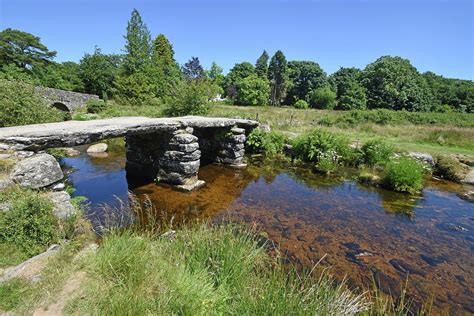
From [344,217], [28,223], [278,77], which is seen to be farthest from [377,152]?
[278,77]

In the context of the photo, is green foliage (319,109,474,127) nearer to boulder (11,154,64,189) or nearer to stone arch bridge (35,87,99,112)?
boulder (11,154,64,189)

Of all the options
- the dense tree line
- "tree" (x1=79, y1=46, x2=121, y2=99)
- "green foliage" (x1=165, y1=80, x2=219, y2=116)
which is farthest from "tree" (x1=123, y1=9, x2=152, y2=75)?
"green foliage" (x1=165, y1=80, x2=219, y2=116)

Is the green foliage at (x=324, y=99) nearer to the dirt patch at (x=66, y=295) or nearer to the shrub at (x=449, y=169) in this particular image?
the shrub at (x=449, y=169)

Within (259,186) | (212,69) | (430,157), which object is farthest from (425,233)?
(212,69)

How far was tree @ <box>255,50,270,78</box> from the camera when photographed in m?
55.8

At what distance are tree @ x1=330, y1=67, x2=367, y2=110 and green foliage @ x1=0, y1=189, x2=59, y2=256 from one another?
44.2 metres

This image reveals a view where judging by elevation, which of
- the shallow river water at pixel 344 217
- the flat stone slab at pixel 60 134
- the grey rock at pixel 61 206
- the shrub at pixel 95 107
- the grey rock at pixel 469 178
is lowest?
the shallow river water at pixel 344 217

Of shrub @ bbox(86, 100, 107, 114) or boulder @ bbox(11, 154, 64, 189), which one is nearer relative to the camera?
boulder @ bbox(11, 154, 64, 189)

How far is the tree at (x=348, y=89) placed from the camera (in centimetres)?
4238

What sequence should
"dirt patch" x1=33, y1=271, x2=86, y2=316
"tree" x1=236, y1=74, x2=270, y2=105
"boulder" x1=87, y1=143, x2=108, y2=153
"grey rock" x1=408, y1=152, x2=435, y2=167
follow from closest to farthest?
"dirt patch" x1=33, y1=271, x2=86, y2=316
"grey rock" x1=408, y1=152, x2=435, y2=167
"boulder" x1=87, y1=143, x2=108, y2=153
"tree" x1=236, y1=74, x2=270, y2=105

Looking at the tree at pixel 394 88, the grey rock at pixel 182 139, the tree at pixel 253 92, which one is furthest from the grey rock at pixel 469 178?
the tree at pixel 253 92

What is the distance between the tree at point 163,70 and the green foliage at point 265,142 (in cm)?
1066

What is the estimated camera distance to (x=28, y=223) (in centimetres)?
384

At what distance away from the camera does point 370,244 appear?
6.10 metres
